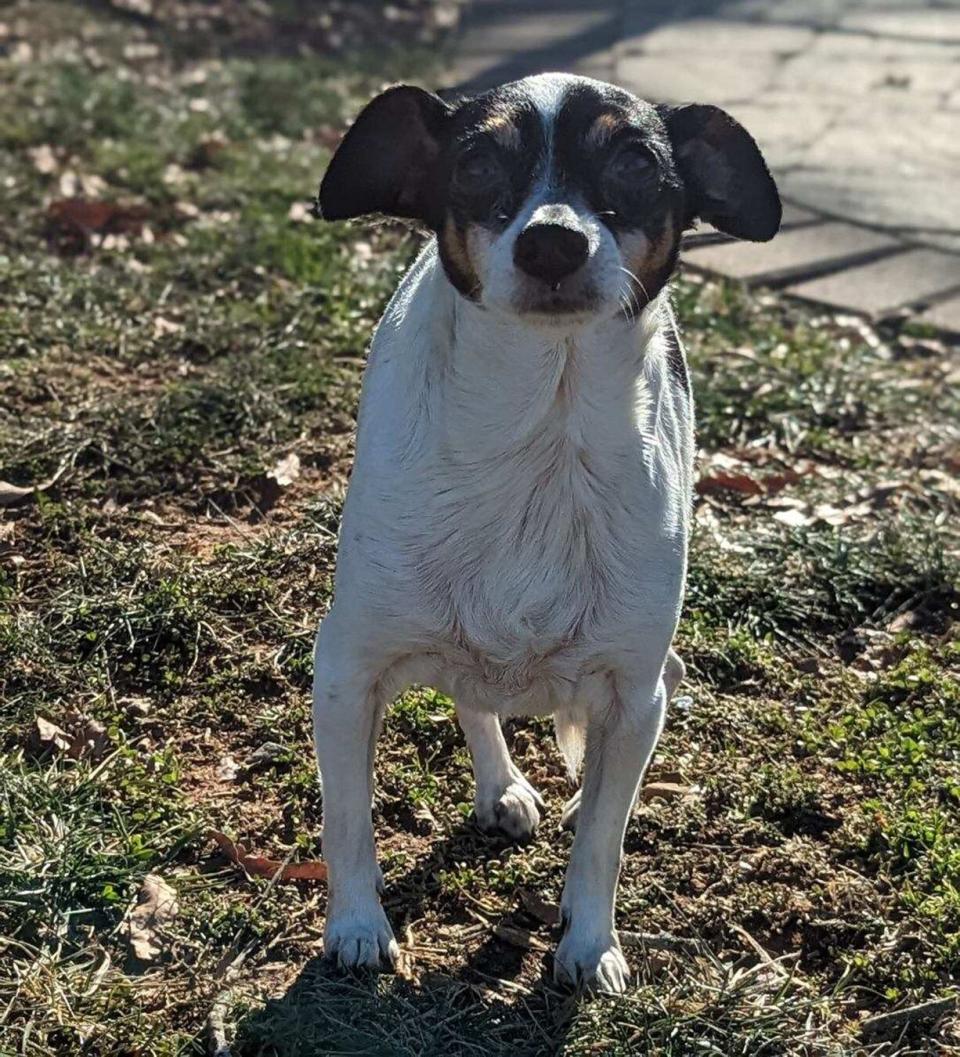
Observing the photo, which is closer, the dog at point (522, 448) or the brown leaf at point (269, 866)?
the dog at point (522, 448)

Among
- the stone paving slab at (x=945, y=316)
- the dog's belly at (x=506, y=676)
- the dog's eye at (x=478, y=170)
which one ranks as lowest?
the stone paving slab at (x=945, y=316)

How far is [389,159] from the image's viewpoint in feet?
9.69

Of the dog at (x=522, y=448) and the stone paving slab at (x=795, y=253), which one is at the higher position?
the dog at (x=522, y=448)

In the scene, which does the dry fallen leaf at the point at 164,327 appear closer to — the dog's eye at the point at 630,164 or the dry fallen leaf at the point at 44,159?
the dry fallen leaf at the point at 44,159

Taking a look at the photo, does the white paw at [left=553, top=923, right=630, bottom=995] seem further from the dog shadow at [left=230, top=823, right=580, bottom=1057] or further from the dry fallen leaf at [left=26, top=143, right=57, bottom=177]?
the dry fallen leaf at [left=26, top=143, right=57, bottom=177]

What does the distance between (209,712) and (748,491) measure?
186cm

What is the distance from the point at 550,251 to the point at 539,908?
137 centimetres

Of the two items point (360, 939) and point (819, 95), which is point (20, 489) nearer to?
point (360, 939)

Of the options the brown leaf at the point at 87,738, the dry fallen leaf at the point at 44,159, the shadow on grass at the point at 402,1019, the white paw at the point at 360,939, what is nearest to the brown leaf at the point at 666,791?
the shadow on grass at the point at 402,1019

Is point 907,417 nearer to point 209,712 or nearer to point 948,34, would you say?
point 209,712

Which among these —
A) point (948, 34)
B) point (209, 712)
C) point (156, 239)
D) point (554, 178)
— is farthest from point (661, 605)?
point (948, 34)

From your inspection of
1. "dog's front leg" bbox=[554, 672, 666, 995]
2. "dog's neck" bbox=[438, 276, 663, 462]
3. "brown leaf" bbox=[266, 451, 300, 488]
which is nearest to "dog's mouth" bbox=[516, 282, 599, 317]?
"dog's neck" bbox=[438, 276, 663, 462]

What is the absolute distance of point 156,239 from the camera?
6320 millimetres

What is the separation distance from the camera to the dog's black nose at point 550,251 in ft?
8.48
